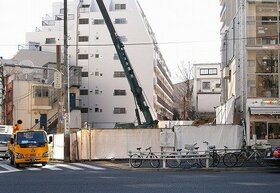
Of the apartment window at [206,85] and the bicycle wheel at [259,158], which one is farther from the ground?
the apartment window at [206,85]

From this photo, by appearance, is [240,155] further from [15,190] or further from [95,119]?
[95,119]

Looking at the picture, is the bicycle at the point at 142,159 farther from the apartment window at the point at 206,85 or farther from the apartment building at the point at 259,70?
the apartment window at the point at 206,85

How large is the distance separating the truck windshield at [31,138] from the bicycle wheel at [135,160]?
5127 millimetres

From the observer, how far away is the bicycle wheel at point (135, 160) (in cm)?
2564

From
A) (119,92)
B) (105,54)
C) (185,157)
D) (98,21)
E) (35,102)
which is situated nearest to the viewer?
(185,157)

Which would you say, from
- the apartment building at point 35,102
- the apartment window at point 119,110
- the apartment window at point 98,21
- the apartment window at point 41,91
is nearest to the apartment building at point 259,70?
the apartment building at point 35,102

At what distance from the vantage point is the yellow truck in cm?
2659

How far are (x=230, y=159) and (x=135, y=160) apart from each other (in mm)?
4999

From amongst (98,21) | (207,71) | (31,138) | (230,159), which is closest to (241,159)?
(230,159)

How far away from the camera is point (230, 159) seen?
25.5 meters

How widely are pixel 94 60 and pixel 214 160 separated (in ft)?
181

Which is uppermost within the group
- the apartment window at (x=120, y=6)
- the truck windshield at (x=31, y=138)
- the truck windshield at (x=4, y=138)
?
the apartment window at (x=120, y=6)

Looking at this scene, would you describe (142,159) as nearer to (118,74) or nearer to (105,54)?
(118,74)


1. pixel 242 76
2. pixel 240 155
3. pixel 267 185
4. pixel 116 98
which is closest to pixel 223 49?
pixel 242 76
